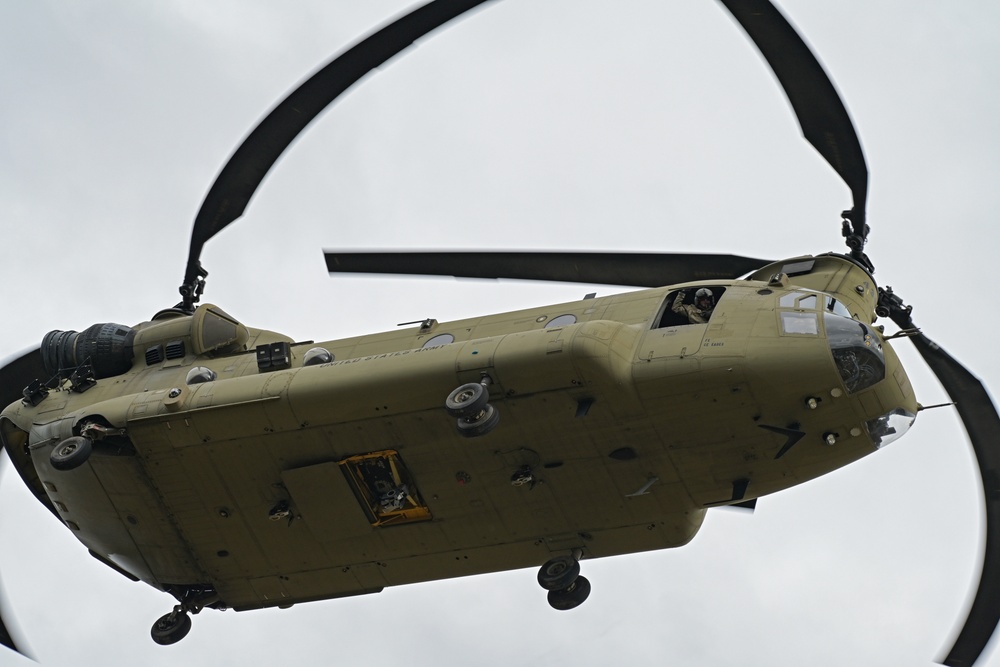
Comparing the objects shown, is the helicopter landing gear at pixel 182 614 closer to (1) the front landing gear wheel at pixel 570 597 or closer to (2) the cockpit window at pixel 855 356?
(1) the front landing gear wheel at pixel 570 597

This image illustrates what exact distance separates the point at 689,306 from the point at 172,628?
10.0 meters

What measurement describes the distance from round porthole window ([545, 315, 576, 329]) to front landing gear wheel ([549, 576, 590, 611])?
12.1 ft

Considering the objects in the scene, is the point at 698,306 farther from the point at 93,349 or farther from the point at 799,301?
the point at 93,349

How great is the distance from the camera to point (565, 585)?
59.3 ft

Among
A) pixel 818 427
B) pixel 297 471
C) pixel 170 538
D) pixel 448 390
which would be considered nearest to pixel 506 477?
pixel 448 390

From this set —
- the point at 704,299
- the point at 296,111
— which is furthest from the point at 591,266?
the point at 296,111

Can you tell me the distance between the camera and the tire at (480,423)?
16.1 metres

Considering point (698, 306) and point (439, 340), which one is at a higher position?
point (439, 340)

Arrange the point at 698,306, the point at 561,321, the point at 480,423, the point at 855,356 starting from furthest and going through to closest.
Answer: the point at 561,321
the point at 698,306
the point at 855,356
the point at 480,423

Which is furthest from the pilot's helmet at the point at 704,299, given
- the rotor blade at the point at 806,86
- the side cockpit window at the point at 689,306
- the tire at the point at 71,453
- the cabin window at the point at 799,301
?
the tire at the point at 71,453

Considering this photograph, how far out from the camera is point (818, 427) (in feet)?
54.7

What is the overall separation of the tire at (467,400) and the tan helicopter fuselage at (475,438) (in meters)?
0.43

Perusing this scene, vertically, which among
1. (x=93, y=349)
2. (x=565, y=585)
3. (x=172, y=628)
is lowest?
(x=565, y=585)

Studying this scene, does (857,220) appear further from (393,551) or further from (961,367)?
(393,551)
